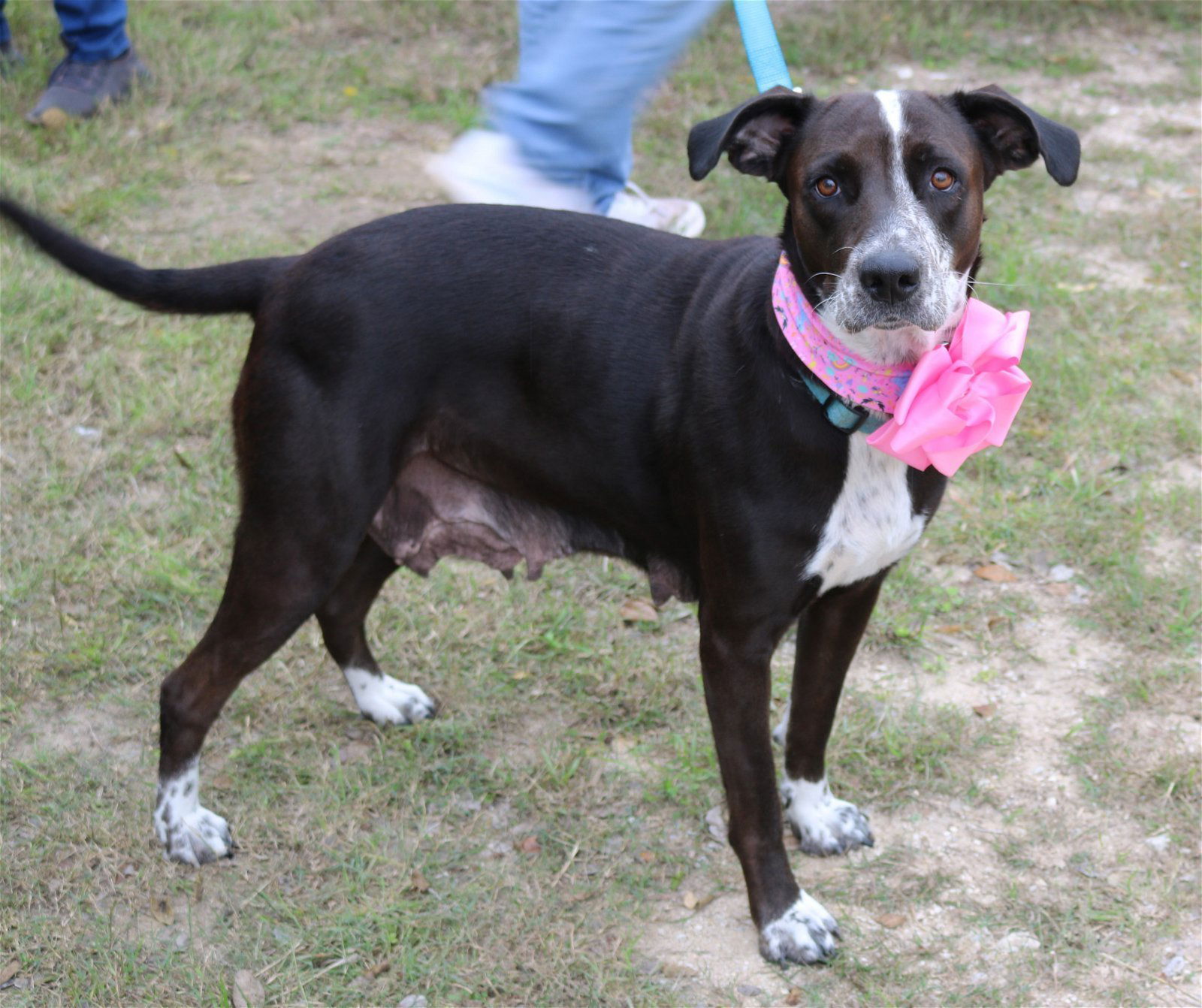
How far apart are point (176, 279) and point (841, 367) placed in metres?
1.48

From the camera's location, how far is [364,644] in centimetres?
355

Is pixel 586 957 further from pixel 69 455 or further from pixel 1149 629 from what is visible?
pixel 69 455

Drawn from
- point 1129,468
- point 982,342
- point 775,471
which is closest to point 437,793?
point 775,471

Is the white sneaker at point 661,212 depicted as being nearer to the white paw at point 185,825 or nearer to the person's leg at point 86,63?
the person's leg at point 86,63

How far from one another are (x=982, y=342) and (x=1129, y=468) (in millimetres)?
2183

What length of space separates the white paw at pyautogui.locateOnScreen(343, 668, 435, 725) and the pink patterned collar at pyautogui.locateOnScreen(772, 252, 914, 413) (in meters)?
1.60

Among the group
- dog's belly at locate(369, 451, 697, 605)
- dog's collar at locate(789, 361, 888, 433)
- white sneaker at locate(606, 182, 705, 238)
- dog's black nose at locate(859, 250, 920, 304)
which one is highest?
dog's black nose at locate(859, 250, 920, 304)

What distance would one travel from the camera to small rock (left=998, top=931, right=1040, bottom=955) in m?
2.92

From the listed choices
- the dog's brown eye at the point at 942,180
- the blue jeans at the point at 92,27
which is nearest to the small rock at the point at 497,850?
the dog's brown eye at the point at 942,180

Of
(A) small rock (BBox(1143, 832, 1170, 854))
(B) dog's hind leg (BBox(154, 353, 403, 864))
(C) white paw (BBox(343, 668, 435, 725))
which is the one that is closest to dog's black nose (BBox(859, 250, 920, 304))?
(B) dog's hind leg (BBox(154, 353, 403, 864))

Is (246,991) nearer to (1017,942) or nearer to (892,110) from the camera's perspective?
(1017,942)

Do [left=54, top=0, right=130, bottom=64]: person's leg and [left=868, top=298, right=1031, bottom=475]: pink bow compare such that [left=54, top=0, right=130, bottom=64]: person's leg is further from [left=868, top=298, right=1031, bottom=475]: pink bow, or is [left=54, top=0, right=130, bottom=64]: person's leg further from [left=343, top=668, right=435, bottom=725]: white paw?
[left=868, top=298, right=1031, bottom=475]: pink bow

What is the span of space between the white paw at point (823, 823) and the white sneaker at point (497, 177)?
62.3 inches

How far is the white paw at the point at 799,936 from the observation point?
2.89 meters
